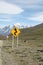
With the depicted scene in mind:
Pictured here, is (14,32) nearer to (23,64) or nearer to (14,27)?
(14,27)

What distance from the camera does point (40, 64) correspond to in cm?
2197

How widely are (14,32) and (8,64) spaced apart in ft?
87.8

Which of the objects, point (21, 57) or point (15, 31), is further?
point (15, 31)

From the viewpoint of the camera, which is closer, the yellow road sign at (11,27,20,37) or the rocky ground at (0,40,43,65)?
the rocky ground at (0,40,43,65)

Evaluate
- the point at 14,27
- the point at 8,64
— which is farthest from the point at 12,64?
the point at 14,27

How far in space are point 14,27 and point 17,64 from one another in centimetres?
2577

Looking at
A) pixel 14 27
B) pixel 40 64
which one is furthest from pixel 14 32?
pixel 40 64

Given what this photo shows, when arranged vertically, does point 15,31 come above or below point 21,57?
above

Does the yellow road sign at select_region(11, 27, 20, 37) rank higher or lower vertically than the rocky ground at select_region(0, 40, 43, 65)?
higher

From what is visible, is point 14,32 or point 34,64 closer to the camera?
point 34,64

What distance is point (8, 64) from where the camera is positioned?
69.2 ft

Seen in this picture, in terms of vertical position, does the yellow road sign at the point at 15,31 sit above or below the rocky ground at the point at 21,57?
above

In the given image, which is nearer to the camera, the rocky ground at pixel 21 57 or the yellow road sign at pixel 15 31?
the rocky ground at pixel 21 57

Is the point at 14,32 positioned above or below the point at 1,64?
above
